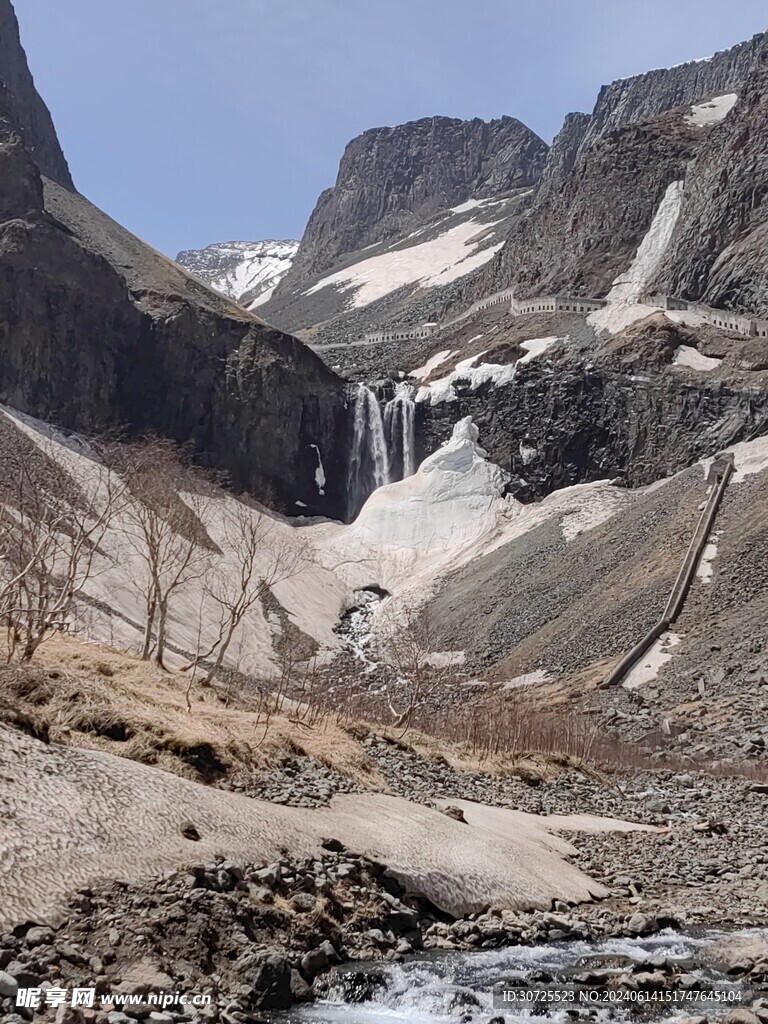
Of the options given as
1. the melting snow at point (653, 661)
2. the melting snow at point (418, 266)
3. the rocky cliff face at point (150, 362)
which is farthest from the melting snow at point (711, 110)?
the melting snow at point (653, 661)

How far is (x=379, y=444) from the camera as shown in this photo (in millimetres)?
81438

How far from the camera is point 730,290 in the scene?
8250 centimetres

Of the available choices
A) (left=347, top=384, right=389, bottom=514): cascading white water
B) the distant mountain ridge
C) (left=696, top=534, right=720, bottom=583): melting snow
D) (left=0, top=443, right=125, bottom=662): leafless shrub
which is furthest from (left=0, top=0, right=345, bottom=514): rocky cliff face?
(left=696, top=534, right=720, bottom=583): melting snow

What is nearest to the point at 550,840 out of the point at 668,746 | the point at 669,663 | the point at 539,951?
the point at 539,951

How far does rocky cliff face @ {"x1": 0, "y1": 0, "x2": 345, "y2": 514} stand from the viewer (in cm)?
7206

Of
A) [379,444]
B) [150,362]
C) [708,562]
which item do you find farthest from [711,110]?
[708,562]

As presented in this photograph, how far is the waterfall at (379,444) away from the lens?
79625mm

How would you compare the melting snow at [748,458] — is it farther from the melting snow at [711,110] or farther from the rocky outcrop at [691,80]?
the rocky outcrop at [691,80]

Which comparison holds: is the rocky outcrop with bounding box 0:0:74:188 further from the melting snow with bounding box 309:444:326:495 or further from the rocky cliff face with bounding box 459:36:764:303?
the melting snow with bounding box 309:444:326:495

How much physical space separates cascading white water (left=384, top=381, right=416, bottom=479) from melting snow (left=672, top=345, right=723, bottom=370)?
21.7m

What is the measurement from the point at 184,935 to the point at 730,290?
8351cm

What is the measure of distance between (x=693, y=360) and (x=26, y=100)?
10038 centimetres

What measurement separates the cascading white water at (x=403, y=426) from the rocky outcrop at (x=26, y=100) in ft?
211

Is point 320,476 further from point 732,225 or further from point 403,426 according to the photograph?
point 732,225
